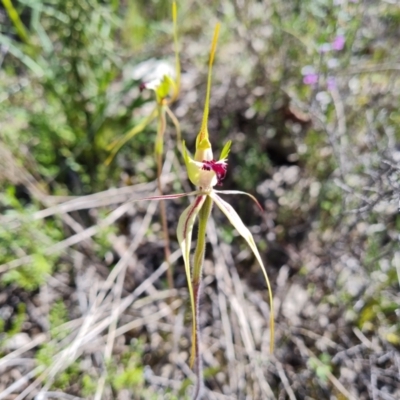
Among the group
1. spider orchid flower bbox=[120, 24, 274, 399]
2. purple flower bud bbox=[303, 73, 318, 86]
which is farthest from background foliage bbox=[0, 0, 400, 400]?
spider orchid flower bbox=[120, 24, 274, 399]

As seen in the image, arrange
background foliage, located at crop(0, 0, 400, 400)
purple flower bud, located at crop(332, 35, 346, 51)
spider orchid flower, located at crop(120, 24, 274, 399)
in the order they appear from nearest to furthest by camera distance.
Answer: spider orchid flower, located at crop(120, 24, 274, 399)
background foliage, located at crop(0, 0, 400, 400)
purple flower bud, located at crop(332, 35, 346, 51)

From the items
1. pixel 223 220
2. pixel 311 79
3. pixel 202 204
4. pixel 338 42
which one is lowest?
pixel 223 220

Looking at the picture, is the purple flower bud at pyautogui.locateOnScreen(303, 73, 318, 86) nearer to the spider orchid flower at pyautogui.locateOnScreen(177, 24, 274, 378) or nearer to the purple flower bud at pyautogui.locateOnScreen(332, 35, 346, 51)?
the purple flower bud at pyautogui.locateOnScreen(332, 35, 346, 51)

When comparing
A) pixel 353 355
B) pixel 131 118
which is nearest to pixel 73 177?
pixel 131 118

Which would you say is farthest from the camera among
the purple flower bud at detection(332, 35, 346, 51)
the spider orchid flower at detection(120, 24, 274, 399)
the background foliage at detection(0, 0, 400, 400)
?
the purple flower bud at detection(332, 35, 346, 51)

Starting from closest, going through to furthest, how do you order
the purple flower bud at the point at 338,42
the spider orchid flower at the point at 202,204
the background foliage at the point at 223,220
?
the spider orchid flower at the point at 202,204, the background foliage at the point at 223,220, the purple flower bud at the point at 338,42

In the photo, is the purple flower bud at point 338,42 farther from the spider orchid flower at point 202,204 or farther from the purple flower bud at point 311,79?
the spider orchid flower at point 202,204

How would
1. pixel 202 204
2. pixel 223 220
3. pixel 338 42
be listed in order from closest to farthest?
pixel 202 204 → pixel 338 42 → pixel 223 220

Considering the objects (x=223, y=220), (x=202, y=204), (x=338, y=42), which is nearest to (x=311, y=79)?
(x=338, y=42)

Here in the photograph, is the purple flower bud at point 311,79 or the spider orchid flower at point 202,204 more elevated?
the purple flower bud at point 311,79

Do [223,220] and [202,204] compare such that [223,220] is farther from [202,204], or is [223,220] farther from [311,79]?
[202,204]

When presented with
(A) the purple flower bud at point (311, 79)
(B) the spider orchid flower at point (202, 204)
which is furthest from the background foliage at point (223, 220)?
(B) the spider orchid flower at point (202, 204)
